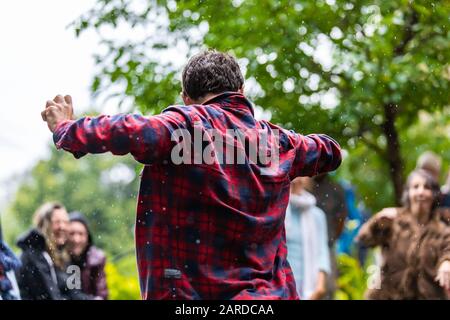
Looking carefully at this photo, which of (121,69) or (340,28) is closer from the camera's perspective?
(121,69)

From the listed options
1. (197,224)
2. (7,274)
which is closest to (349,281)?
(7,274)

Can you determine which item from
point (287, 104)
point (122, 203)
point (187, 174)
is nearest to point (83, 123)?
point (187, 174)

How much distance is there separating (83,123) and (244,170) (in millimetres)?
583

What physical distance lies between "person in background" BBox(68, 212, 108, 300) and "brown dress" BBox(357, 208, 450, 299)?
192 cm

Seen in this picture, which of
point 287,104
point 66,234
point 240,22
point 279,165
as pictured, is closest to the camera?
point 279,165

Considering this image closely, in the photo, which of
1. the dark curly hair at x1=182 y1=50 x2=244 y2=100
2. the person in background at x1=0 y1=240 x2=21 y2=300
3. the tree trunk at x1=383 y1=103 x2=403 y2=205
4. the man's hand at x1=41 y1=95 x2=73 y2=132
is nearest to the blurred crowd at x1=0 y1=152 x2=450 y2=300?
the tree trunk at x1=383 y1=103 x2=403 y2=205

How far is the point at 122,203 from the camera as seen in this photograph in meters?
50.2

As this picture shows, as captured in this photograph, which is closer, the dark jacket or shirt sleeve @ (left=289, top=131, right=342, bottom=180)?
shirt sleeve @ (left=289, top=131, right=342, bottom=180)

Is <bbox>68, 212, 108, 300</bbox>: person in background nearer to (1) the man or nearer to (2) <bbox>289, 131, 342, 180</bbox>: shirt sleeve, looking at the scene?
(2) <bbox>289, 131, 342, 180</bbox>: shirt sleeve

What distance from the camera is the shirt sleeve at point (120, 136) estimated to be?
352cm

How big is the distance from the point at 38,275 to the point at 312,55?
2.42m

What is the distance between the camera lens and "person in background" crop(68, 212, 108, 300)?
26.1 ft
